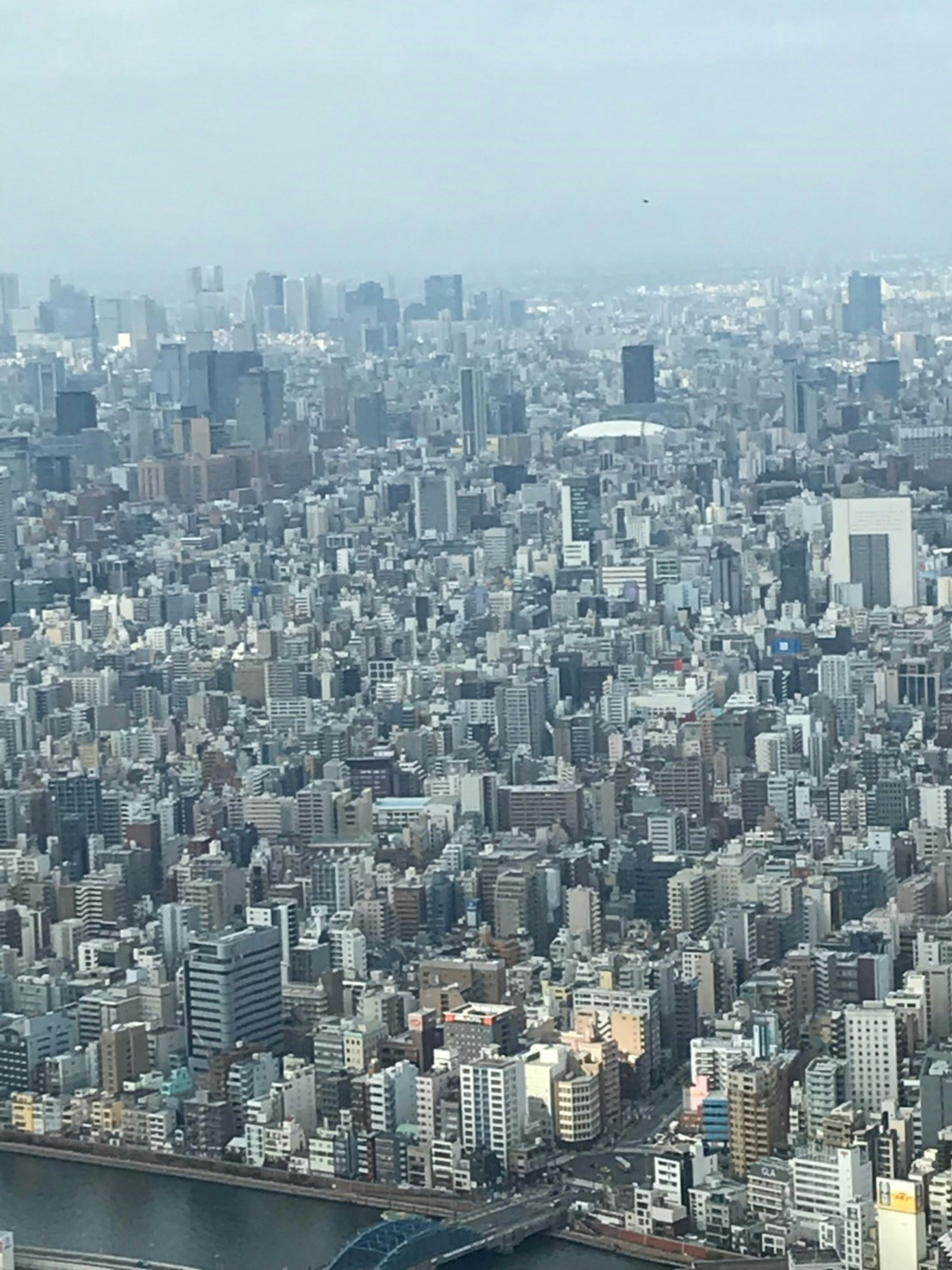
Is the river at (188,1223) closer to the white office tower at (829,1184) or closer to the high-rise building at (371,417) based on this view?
the white office tower at (829,1184)

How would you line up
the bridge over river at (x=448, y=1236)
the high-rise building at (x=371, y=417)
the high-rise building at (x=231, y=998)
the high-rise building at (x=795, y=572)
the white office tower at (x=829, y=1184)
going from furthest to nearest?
1. the high-rise building at (x=371, y=417)
2. the high-rise building at (x=795, y=572)
3. the high-rise building at (x=231, y=998)
4. the white office tower at (x=829, y=1184)
5. the bridge over river at (x=448, y=1236)

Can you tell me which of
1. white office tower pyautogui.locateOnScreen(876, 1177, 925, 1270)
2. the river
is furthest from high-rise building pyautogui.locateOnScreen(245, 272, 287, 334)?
white office tower pyautogui.locateOnScreen(876, 1177, 925, 1270)

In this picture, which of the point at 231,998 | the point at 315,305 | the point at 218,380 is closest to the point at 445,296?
the point at 315,305

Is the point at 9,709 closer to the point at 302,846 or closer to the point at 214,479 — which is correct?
the point at 302,846

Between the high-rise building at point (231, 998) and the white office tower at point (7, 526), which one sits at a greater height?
the white office tower at point (7, 526)

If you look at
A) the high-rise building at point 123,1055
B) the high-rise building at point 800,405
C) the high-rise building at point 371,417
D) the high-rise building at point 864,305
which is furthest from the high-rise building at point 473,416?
the high-rise building at point 123,1055

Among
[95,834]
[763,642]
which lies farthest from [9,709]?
[763,642]
